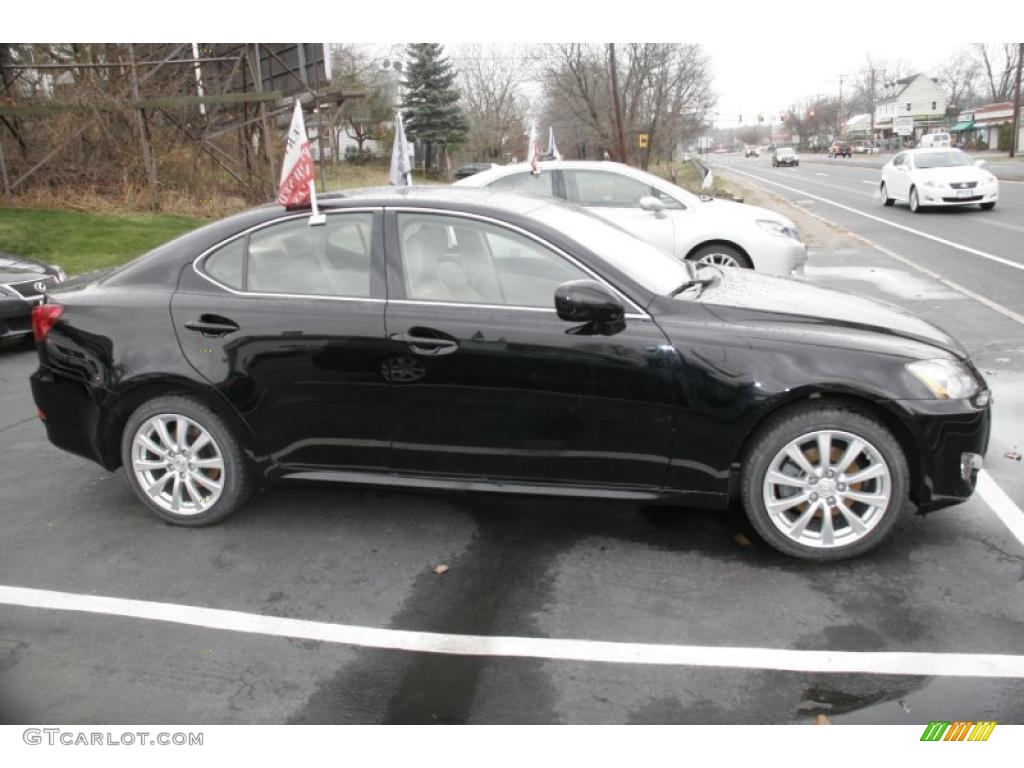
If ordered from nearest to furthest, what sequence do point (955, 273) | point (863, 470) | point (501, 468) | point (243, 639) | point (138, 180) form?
point (243, 639), point (863, 470), point (501, 468), point (955, 273), point (138, 180)

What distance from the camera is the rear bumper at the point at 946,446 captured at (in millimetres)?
3646

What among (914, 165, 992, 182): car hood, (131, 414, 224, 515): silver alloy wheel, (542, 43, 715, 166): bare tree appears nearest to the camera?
(131, 414, 224, 515): silver alloy wheel

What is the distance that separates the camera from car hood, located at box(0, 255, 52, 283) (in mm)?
8641

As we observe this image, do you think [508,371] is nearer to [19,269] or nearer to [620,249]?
[620,249]

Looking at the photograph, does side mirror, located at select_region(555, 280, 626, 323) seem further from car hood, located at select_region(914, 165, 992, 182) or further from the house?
the house

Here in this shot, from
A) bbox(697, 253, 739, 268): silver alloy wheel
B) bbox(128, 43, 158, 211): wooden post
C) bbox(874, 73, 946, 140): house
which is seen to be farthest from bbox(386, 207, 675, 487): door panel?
bbox(874, 73, 946, 140): house

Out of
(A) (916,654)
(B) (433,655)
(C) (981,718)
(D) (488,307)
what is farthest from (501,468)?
(C) (981,718)

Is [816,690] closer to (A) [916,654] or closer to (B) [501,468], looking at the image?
(A) [916,654]

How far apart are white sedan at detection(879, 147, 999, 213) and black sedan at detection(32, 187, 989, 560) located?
17.4 metres

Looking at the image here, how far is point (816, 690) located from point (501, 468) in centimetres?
165

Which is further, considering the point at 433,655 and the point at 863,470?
the point at 863,470

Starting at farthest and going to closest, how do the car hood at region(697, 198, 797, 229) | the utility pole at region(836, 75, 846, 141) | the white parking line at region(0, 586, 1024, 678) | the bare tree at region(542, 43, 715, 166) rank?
the utility pole at region(836, 75, 846, 141), the bare tree at region(542, 43, 715, 166), the car hood at region(697, 198, 797, 229), the white parking line at region(0, 586, 1024, 678)

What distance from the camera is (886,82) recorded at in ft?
400

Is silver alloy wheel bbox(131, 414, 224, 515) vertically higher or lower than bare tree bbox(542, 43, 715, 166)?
lower
